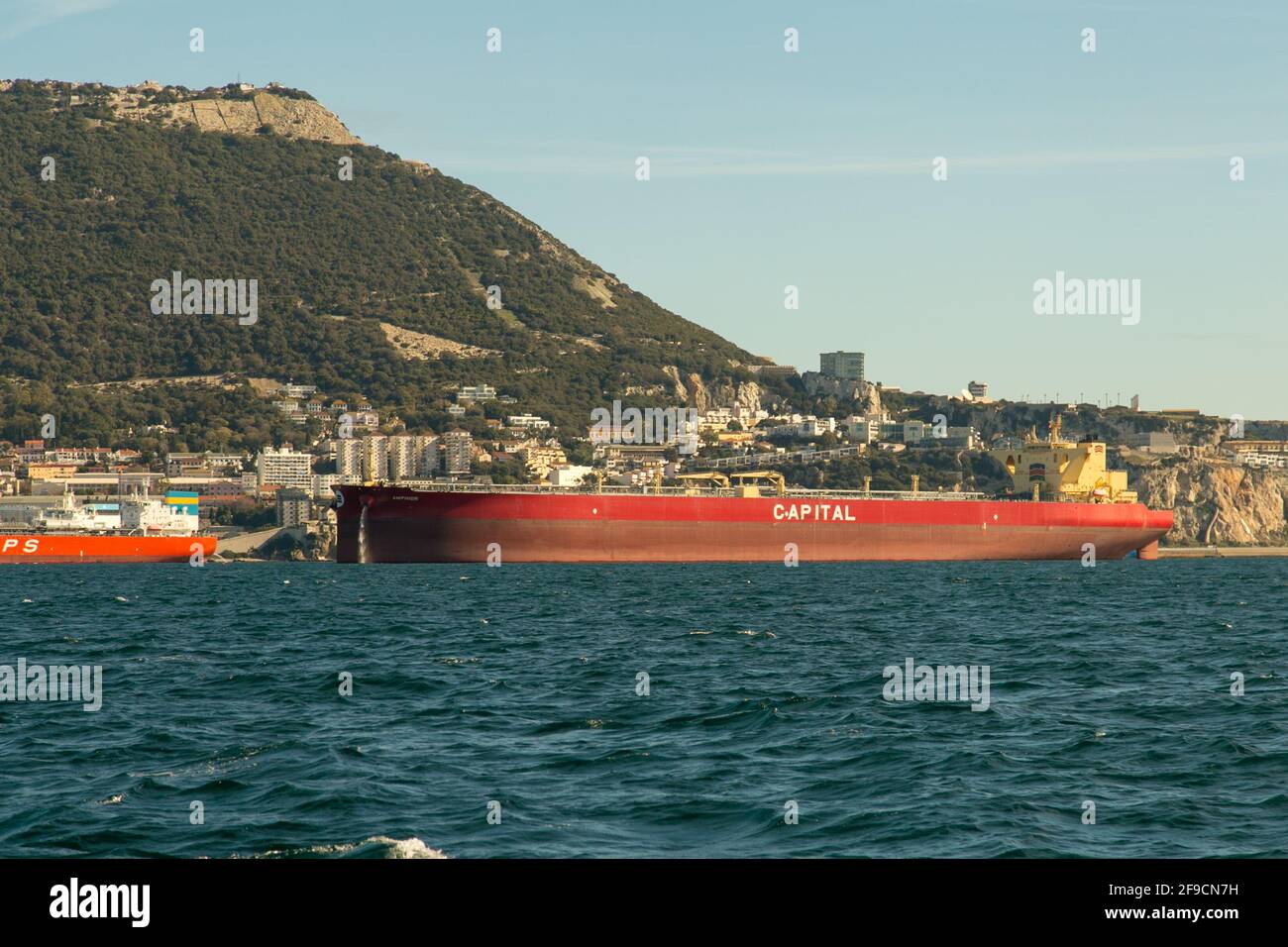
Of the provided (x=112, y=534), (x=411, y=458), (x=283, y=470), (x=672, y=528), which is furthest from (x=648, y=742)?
(x=283, y=470)

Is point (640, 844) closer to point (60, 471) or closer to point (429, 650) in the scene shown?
point (429, 650)

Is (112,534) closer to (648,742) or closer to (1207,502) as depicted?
(648,742)

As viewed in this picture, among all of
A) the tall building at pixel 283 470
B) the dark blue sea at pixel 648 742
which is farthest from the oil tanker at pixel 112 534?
the dark blue sea at pixel 648 742

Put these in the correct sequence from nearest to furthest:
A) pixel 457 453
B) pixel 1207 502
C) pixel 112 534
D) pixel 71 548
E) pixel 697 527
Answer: pixel 697 527
pixel 71 548
pixel 112 534
pixel 1207 502
pixel 457 453

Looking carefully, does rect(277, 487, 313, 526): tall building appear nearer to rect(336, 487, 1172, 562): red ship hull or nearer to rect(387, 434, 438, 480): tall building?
rect(387, 434, 438, 480): tall building

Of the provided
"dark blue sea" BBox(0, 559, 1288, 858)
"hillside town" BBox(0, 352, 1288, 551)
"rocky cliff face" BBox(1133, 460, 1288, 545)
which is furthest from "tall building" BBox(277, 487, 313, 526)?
"dark blue sea" BBox(0, 559, 1288, 858)

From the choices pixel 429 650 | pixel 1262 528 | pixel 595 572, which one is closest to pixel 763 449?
pixel 1262 528
